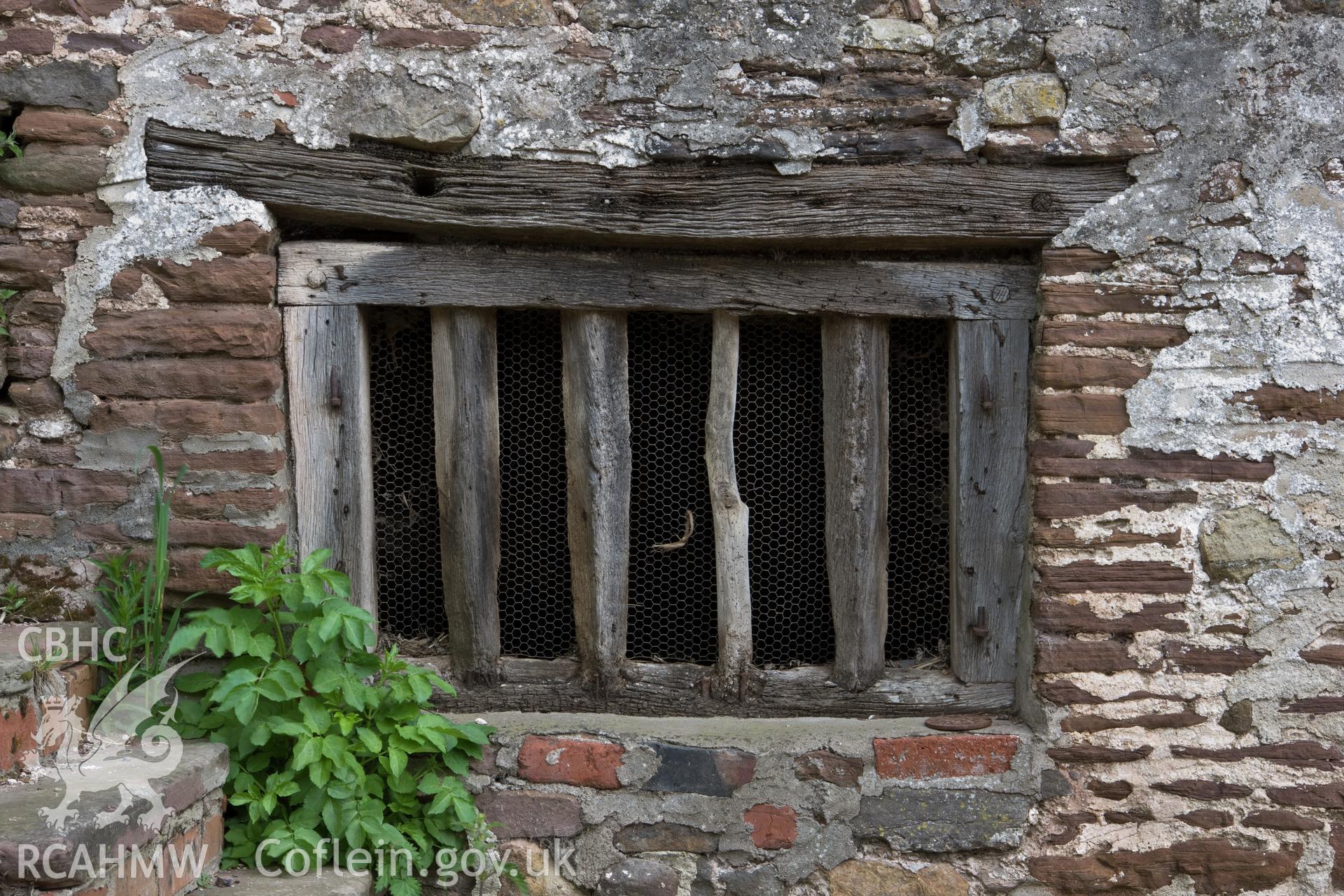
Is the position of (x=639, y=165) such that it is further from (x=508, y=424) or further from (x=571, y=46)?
(x=508, y=424)

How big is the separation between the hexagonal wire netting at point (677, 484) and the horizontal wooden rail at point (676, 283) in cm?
16

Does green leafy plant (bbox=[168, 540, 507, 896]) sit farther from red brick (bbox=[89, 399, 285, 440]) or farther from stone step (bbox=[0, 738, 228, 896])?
red brick (bbox=[89, 399, 285, 440])

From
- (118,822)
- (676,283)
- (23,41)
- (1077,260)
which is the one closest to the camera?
(118,822)

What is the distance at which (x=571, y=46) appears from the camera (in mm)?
2443

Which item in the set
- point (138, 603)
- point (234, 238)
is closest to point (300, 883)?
point (138, 603)

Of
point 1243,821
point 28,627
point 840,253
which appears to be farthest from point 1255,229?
point 28,627

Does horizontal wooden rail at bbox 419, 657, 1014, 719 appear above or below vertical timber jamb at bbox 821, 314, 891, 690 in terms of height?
below

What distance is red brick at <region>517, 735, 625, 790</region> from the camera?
2553mm

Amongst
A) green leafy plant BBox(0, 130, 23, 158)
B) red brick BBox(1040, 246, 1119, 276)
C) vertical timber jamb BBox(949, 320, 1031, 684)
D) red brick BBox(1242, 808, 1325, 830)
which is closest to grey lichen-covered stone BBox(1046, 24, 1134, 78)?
red brick BBox(1040, 246, 1119, 276)

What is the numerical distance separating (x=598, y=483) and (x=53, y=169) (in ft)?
5.28

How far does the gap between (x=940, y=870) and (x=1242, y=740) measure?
87cm

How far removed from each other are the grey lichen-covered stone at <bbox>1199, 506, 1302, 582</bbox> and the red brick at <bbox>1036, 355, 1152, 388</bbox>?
0.43 meters

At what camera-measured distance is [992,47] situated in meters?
2.45

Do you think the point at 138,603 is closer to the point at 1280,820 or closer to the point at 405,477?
the point at 405,477
